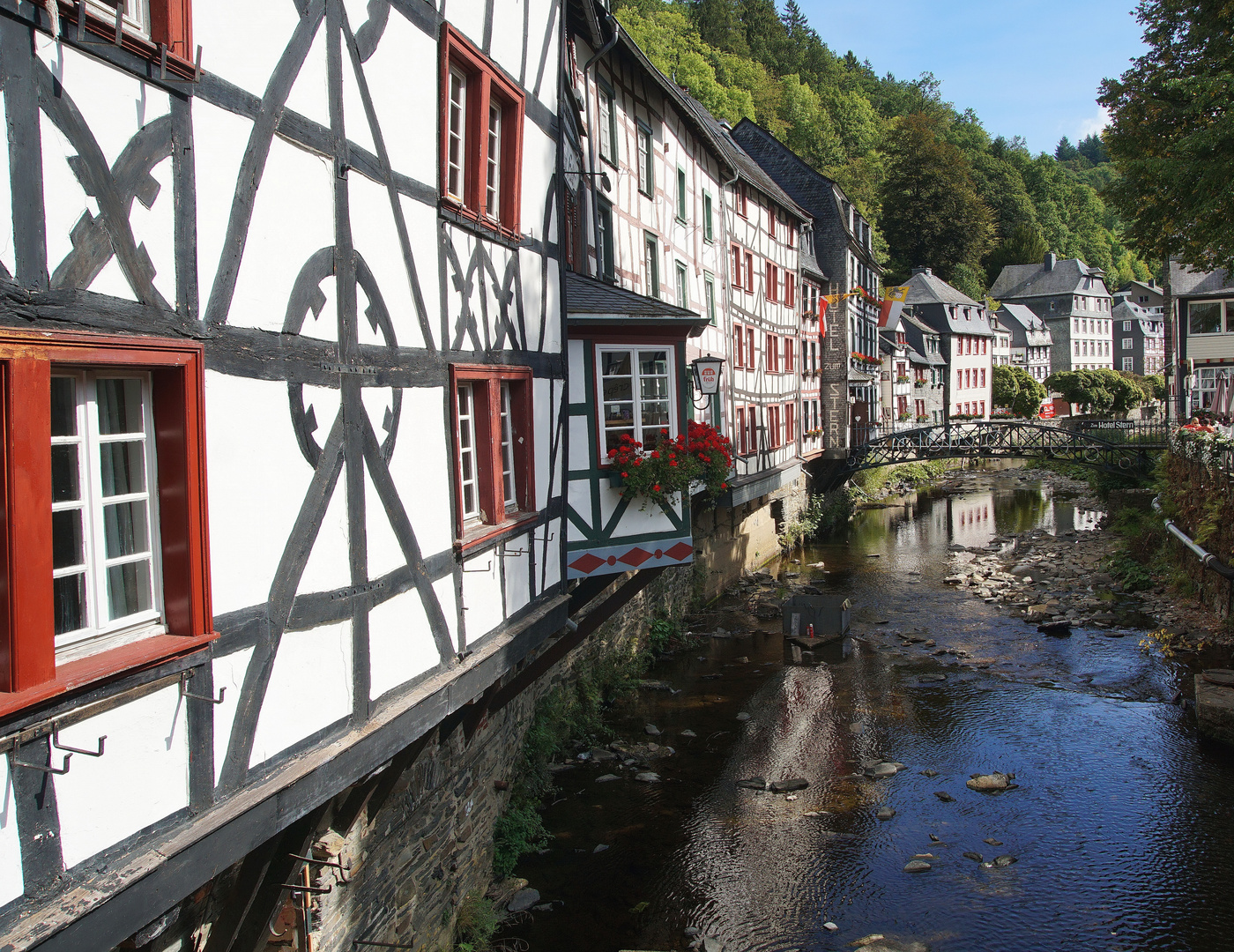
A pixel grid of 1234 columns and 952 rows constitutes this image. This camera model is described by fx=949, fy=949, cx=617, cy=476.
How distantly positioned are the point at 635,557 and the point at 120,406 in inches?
274

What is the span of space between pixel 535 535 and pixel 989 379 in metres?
64.9

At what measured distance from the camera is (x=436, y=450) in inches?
253

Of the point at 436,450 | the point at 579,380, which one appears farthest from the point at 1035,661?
the point at 436,450

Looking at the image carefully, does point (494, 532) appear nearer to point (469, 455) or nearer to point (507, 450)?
point (469, 455)

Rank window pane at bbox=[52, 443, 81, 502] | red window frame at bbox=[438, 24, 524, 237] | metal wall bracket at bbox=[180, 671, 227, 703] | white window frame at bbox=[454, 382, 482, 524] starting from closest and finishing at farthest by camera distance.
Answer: window pane at bbox=[52, 443, 81, 502], metal wall bracket at bbox=[180, 671, 227, 703], red window frame at bbox=[438, 24, 524, 237], white window frame at bbox=[454, 382, 482, 524]

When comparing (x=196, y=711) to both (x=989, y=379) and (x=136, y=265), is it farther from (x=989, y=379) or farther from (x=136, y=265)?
(x=989, y=379)

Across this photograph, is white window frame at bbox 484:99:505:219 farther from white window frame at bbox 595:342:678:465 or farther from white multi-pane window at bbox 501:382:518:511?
white window frame at bbox 595:342:678:465

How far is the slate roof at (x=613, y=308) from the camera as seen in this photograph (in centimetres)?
994

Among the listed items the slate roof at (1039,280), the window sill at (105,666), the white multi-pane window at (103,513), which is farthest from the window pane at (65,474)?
the slate roof at (1039,280)

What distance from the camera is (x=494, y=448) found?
7.45 metres

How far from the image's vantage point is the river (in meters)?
9.48

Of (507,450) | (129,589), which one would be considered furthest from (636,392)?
(129,589)

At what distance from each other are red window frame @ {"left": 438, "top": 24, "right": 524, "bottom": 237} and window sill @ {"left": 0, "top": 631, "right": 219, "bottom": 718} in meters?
3.72

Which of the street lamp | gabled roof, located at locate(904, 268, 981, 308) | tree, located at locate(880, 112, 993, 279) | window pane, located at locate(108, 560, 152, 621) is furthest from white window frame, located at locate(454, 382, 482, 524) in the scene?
tree, located at locate(880, 112, 993, 279)
